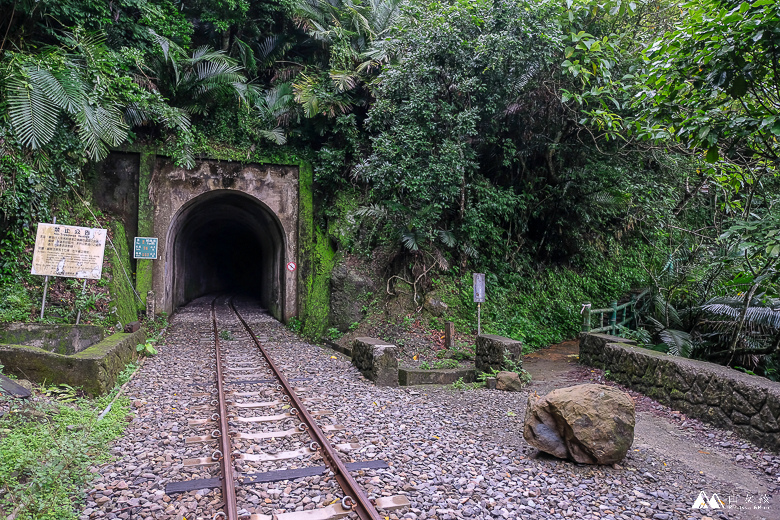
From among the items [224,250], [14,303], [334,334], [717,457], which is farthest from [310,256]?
[224,250]

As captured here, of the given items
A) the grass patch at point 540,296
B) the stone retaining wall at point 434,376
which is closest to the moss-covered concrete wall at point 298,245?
the grass patch at point 540,296

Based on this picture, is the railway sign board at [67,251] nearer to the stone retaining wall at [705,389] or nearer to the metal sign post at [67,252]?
the metal sign post at [67,252]

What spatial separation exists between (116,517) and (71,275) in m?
6.83

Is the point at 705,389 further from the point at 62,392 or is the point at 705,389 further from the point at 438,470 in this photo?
the point at 62,392

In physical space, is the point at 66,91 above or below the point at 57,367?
above

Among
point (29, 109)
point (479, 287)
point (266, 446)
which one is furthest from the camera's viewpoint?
point (479, 287)

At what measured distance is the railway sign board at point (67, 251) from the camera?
842cm

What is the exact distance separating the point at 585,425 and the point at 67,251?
9.04 m

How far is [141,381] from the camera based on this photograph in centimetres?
707

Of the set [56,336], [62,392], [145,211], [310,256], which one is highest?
[145,211]

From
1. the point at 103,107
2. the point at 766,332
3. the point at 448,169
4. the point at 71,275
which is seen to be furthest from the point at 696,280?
the point at 103,107

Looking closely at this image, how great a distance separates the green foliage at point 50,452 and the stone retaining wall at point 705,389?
6.23 meters

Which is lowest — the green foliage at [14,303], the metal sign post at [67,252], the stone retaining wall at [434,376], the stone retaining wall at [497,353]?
the stone retaining wall at [434,376]

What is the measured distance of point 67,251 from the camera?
8672mm
